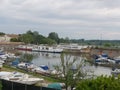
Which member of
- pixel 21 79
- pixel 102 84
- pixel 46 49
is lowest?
pixel 46 49

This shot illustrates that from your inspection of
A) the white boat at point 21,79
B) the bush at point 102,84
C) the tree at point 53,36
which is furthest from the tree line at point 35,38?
the bush at point 102,84

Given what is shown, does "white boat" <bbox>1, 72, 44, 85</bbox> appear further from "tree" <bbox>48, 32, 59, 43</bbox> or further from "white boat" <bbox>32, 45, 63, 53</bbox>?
"tree" <bbox>48, 32, 59, 43</bbox>

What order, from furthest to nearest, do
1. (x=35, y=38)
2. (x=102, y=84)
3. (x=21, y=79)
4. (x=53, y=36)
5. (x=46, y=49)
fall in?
(x=53, y=36)
(x=35, y=38)
(x=46, y=49)
(x=21, y=79)
(x=102, y=84)

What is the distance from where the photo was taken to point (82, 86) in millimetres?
13094

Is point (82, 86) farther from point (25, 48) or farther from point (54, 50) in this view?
point (25, 48)

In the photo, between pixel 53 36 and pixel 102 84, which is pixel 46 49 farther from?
pixel 102 84

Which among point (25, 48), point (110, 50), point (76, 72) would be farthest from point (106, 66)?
point (25, 48)

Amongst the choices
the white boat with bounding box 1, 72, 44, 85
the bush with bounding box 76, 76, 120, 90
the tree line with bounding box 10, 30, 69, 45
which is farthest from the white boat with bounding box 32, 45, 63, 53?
the bush with bounding box 76, 76, 120, 90

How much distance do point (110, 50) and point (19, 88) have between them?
272 ft

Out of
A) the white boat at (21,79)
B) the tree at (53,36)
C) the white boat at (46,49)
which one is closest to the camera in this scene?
the white boat at (21,79)

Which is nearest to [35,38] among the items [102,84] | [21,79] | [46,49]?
[46,49]

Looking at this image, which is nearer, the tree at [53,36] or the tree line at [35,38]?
the tree line at [35,38]

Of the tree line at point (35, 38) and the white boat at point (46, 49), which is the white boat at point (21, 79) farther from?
the tree line at point (35, 38)

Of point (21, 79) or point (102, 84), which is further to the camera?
point (21, 79)
